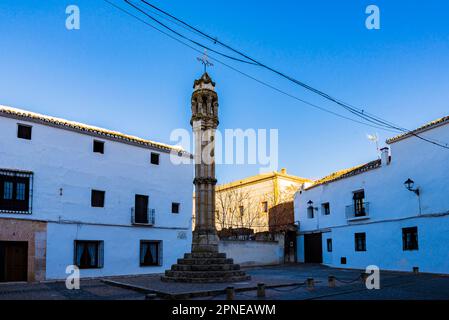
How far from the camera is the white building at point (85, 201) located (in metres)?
16.7

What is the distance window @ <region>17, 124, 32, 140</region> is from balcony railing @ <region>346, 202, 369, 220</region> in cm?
1773

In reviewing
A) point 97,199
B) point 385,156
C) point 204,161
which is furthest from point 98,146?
point 385,156

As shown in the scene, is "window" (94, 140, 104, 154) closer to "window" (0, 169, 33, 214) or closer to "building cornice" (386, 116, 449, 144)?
"window" (0, 169, 33, 214)

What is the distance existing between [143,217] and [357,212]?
1244 cm

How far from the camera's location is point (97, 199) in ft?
64.3

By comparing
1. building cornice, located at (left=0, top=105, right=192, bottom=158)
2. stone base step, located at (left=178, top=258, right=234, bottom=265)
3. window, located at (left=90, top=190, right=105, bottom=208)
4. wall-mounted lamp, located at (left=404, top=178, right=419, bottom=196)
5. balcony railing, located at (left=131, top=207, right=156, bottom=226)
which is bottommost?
stone base step, located at (left=178, top=258, right=234, bottom=265)

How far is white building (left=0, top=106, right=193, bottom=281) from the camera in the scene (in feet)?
54.9

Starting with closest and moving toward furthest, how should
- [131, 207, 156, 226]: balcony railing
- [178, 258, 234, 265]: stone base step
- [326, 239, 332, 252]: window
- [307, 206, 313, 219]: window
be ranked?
[178, 258, 234, 265]: stone base step → [131, 207, 156, 226]: balcony railing → [326, 239, 332, 252]: window → [307, 206, 313, 219]: window

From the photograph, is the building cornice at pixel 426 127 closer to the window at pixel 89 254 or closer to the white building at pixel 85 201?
the white building at pixel 85 201

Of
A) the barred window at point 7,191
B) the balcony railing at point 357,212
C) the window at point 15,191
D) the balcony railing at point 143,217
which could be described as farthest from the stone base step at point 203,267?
the balcony railing at point 357,212

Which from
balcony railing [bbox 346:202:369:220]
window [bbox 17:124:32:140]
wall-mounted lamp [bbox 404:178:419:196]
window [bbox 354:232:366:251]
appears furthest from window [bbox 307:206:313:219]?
window [bbox 17:124:32:140]
